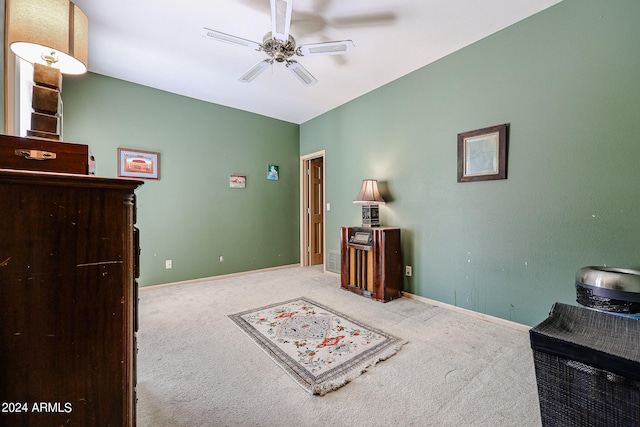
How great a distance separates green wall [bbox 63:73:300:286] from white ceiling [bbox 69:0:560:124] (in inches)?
14.2

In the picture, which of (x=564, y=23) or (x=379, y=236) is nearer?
(x=564, y=23)

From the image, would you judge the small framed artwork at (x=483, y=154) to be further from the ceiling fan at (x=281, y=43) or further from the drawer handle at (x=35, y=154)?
the drawer handle at (x=35, y=154)

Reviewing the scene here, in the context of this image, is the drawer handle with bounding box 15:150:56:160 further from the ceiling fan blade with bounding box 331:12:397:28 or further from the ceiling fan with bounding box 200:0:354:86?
the ceiling fan blade with bounding box 331:12:397:28

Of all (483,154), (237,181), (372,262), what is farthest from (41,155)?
(237,181)

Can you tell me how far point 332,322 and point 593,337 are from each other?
1802 mm

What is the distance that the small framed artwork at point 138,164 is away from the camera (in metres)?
3.32

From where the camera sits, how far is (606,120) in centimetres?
191

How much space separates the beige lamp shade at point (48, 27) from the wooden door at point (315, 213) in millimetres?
3898

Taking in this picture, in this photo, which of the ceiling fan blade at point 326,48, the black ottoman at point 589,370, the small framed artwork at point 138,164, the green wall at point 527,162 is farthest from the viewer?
the small framed artwork at point 138,164

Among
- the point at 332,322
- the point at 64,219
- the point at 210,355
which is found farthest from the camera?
the point at 332,322

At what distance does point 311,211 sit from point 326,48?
320 centimetres

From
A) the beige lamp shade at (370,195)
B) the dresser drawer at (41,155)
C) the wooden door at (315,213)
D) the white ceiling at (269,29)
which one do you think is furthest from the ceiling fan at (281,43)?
the wooden door at (315,213)

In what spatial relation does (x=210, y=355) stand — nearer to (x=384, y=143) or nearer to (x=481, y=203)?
(x=481, y=203)

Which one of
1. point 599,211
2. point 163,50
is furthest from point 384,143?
point 163,50
